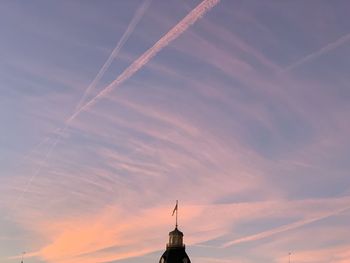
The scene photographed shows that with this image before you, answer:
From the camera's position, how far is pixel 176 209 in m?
169

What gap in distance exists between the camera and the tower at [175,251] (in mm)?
156250

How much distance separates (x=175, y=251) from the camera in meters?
158

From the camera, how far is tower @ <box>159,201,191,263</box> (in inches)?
6152

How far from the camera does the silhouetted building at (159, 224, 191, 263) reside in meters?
156

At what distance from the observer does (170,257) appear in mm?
156625

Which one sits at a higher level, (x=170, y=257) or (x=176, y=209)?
(x=176, y=209)

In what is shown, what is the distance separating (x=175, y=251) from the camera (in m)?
158

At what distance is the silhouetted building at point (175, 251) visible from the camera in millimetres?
Result: 156250

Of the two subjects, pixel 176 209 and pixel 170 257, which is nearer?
pixel 170 257

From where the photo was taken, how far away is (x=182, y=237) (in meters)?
162

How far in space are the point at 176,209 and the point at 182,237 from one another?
9.26 meters

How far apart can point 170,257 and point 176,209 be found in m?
16.1
